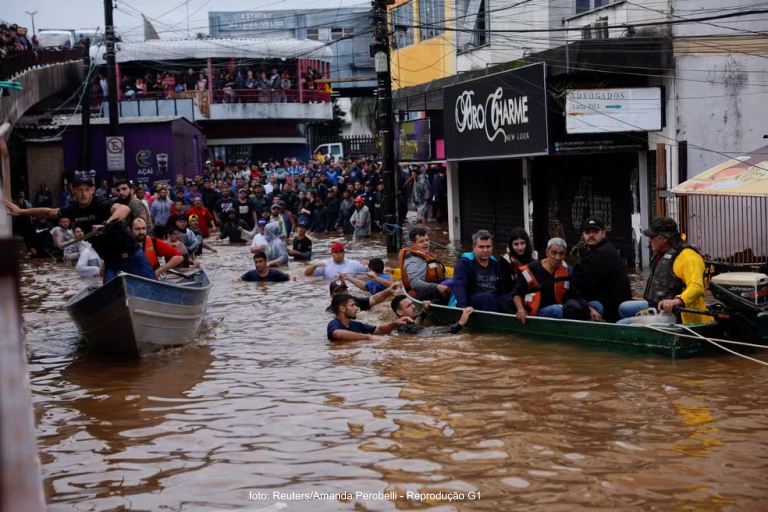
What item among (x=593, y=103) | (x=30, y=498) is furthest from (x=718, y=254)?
(x=30, y=498)

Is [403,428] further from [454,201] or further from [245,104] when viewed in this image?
[245,104]

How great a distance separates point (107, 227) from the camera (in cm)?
1097

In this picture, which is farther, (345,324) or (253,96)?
(253,96)

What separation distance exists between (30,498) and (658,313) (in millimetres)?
9145

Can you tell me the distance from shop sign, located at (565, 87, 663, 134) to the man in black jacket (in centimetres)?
686

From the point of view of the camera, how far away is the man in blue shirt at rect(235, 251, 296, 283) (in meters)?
18.4

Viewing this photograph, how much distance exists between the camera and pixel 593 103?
57.8ft

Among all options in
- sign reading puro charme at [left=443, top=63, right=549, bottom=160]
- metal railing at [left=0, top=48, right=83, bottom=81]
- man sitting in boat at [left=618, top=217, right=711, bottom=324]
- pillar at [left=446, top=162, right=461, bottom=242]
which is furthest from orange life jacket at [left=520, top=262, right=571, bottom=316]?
metal railing at [left=0, top=48, right=83, bottom=81]

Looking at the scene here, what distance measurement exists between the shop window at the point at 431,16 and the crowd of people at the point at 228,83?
29.5 meters

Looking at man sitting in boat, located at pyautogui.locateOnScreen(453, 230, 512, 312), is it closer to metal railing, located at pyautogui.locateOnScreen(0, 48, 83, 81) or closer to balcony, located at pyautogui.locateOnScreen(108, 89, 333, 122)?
metal railing, located at pyautogui.locateOnScreen(0, 48, 83, 81)

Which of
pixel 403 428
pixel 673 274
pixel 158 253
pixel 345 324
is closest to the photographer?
pixel 403 428

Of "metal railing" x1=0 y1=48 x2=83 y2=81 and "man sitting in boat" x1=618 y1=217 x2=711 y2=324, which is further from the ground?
"metal railing" x1=0 y1=48 x2=83 y2=81

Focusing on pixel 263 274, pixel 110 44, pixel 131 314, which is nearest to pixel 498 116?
pixel 263 274

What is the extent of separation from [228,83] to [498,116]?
39.7 m
